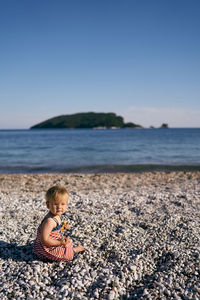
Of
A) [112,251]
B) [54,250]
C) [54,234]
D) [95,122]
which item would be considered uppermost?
[95,122]

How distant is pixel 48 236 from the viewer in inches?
177

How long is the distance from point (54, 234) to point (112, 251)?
1.33m

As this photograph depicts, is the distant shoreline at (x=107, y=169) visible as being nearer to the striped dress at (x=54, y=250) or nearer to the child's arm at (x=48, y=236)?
the striped dress at (x=54, y=250)

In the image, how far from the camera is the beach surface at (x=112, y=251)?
3.94 meters

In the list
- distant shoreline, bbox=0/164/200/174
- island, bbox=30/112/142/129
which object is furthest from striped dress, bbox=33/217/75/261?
island, bbox=30/112/142/129

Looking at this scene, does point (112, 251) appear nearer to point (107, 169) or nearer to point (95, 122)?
point (107, 169)

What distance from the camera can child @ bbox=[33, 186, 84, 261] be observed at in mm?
4469

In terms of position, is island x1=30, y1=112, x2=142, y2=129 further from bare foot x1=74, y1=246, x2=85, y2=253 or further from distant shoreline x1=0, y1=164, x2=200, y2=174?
bare foot x1=74, y1=246, x2=85, y2=253

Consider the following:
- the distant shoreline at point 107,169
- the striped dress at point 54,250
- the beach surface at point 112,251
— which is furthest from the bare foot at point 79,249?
the distant shoreline at point 107,169

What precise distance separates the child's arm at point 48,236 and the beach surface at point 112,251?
1.43ft

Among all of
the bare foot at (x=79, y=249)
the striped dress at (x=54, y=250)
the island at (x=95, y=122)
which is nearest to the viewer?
the striped dress at (x=54, y=250)

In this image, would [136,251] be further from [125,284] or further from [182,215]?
[182,215]

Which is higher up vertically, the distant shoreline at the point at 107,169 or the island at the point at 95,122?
the island at the point at 95,122

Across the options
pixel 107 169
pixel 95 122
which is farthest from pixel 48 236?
pixel 95 122
